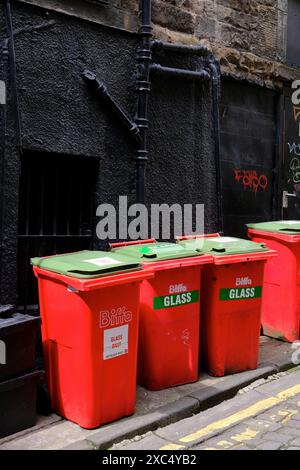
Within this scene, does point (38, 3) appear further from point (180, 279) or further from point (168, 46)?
point (180, 279)

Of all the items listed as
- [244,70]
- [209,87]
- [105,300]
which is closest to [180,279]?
[105,300]

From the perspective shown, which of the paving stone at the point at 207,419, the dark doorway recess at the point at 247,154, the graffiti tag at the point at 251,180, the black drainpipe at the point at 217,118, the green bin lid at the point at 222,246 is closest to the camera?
the paving stone at the point at 207,419

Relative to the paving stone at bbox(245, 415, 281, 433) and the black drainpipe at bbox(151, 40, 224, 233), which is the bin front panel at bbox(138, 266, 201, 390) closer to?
the paving stone at bbox(245, 415, 281, 433)

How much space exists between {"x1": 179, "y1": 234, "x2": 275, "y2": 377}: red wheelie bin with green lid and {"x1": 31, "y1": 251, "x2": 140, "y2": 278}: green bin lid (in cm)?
105

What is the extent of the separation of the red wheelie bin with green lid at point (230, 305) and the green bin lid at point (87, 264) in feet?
3.43

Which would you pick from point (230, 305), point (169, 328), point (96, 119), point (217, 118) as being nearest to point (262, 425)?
point (169, 328)

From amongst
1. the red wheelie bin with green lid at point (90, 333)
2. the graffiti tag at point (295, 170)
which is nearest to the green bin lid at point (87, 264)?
the red wheelie bin with green lid at point (90, 333)

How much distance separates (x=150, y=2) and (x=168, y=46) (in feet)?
1.79

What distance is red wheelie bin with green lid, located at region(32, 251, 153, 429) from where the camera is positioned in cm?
377

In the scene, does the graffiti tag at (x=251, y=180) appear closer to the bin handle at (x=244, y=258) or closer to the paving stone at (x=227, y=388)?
the bin handle at (x=244, y=258)

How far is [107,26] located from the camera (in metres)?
6.00

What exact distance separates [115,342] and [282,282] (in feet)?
9.41

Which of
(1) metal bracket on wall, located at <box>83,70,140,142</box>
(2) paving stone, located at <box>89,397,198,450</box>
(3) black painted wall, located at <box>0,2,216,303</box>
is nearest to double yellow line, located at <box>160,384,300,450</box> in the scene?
(2) paving stone, located at <box>89,397,198,450</box>

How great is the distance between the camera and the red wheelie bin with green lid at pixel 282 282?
19.9ft
